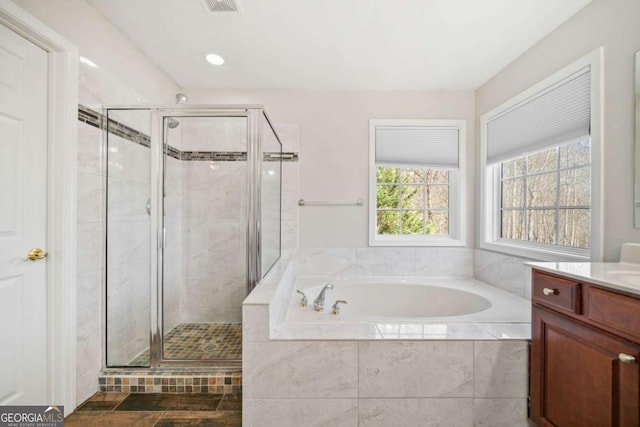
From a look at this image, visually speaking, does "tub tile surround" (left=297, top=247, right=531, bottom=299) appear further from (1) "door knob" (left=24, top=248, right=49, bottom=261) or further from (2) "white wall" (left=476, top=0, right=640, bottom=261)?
(1) "door knob" (left=24, top=248, right=49, bottom=261)

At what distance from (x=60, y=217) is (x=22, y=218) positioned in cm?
14

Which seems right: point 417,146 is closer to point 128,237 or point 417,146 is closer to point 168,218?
point 168,218

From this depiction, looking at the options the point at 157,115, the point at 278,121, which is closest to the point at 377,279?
the point at 278,121

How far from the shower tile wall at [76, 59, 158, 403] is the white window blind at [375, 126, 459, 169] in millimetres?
2157

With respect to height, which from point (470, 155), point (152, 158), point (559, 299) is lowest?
point (559, 299)

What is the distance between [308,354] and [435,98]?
248 centimetres

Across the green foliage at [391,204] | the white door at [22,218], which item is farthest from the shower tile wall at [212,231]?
the green foliage at [391,204]

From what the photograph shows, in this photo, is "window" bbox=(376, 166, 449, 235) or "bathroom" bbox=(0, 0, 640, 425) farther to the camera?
"window" bbox=(376, 166, 449, 235)

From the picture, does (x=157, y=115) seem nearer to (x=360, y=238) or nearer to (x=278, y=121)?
(x=278, y=121)

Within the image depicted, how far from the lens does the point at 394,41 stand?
1.95 m

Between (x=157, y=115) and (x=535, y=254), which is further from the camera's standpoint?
(x=535, y=254)

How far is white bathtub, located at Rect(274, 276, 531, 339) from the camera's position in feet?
4.83

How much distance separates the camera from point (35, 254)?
53.7 inches

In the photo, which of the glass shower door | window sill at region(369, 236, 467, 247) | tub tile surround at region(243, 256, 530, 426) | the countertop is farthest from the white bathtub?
the glass shower door
